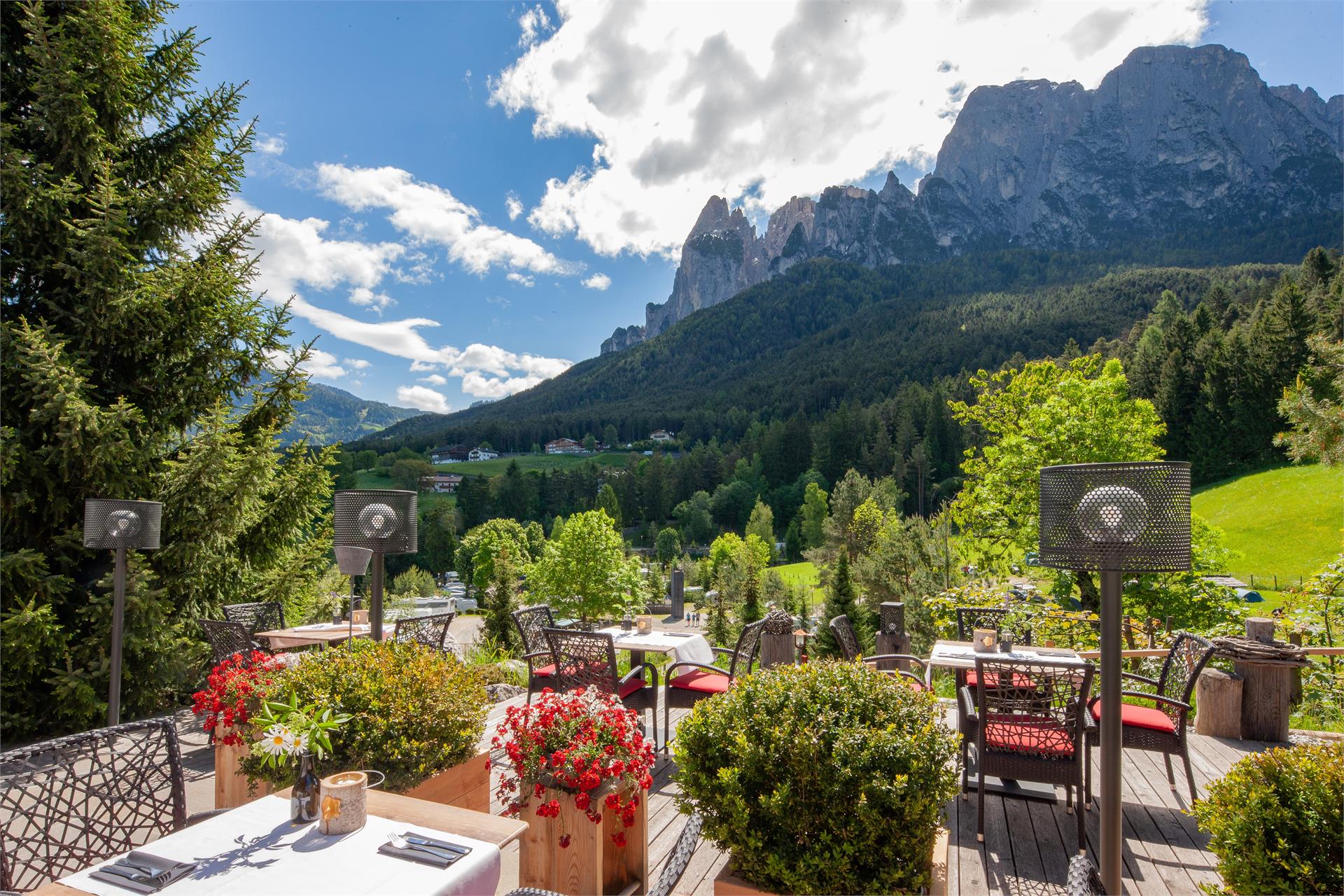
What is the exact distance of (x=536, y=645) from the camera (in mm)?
5133

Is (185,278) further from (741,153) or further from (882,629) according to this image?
(741,153)

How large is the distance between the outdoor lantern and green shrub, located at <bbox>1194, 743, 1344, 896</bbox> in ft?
18.0

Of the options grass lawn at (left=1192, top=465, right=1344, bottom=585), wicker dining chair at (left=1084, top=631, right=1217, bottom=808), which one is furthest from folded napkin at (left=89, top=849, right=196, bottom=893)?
grass lawn at (left=1192, top=465, right=1344, bottom=585)

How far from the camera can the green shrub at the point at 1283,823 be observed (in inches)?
66.9

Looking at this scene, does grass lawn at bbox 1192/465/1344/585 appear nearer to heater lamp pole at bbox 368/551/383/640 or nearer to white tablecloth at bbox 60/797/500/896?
heater lamp pole at bbox 368/551/383/640

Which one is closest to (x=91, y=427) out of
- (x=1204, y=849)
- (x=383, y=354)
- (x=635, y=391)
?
(x=1204, y=849)

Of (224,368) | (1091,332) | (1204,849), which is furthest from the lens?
(1091,332)

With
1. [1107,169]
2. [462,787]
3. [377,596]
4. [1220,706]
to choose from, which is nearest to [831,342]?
[1107,169]

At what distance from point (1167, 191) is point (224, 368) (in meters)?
146

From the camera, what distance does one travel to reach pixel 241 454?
6.22 m

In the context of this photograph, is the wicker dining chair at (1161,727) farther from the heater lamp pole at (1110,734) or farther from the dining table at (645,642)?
the dining table at (645,642)

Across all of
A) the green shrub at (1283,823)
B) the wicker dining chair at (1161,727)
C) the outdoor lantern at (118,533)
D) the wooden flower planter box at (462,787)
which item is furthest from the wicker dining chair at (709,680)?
the outdoor lantern at (118,533)

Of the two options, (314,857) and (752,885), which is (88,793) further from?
(752,885)

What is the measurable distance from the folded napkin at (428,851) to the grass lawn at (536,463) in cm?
7664
